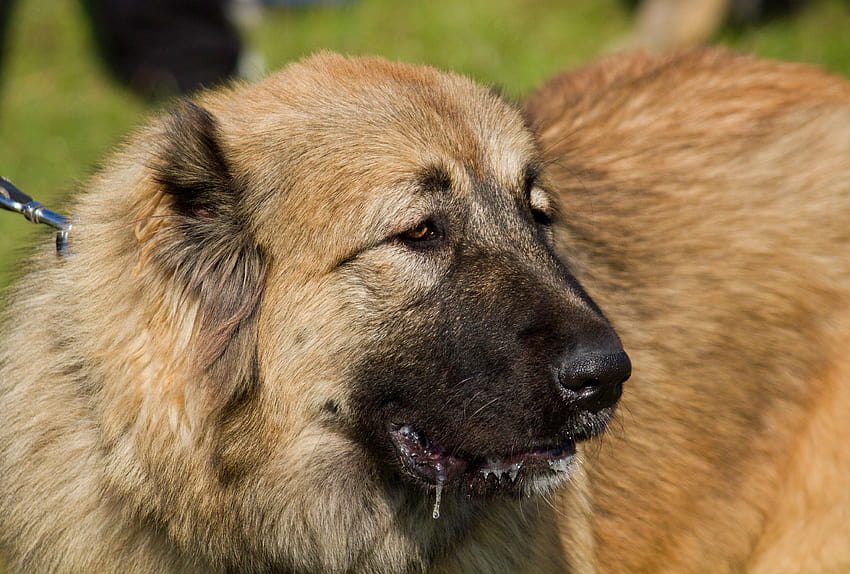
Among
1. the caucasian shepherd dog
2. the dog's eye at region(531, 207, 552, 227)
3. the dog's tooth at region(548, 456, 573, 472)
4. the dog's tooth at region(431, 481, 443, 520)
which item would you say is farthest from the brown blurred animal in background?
the dog's tooth at region(431, 481, 443, 520)

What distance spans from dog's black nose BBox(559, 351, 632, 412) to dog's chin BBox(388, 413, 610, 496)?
0.15 meters

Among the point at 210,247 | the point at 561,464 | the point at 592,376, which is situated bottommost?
the point at 561,464

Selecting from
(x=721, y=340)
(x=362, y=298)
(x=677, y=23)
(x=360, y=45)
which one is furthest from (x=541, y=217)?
(x=360, y=45)

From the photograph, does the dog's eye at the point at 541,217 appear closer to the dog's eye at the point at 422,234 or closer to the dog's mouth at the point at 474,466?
the dog's eye at the point at 422,234

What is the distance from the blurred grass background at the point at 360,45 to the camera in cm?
745

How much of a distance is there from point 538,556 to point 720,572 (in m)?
1.01

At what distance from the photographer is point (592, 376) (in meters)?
2.62

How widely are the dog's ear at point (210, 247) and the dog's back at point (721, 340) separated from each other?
1.20 m

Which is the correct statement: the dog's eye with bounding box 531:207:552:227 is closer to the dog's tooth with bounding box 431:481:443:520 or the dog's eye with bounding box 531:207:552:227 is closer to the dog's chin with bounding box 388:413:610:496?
the dog's chin with bounding box 388:413:610:496

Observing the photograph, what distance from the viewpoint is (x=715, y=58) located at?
14.1 feet

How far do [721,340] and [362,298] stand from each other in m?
1.50

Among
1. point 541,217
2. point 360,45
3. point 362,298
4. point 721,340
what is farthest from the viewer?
point 360,45

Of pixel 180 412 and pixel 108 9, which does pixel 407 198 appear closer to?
pixel 180 412

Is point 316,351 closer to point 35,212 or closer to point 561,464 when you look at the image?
point 561,464
